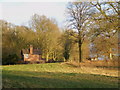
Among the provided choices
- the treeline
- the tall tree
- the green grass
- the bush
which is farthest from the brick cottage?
the green grass

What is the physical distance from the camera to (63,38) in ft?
128

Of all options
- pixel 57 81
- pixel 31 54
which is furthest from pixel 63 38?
pixel 57 81

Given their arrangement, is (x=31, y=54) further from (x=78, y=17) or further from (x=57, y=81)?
(x=57, y=81)

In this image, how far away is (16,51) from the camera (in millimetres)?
44312

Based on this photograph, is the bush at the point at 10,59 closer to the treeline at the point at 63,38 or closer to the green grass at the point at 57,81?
the treeline at the point at 63,38

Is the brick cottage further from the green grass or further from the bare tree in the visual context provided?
the green grass

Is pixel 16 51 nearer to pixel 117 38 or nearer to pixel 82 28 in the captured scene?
pixel 82 28

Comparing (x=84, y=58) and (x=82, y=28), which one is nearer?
(x=82, y=28)

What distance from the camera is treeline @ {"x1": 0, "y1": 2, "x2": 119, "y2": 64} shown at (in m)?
24.8

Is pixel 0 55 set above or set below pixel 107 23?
below

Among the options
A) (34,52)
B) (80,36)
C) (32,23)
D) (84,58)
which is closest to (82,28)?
(80,36)

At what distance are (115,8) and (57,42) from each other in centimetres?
2405

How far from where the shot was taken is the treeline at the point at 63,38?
81.5ft

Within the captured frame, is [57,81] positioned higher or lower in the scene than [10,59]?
higher
